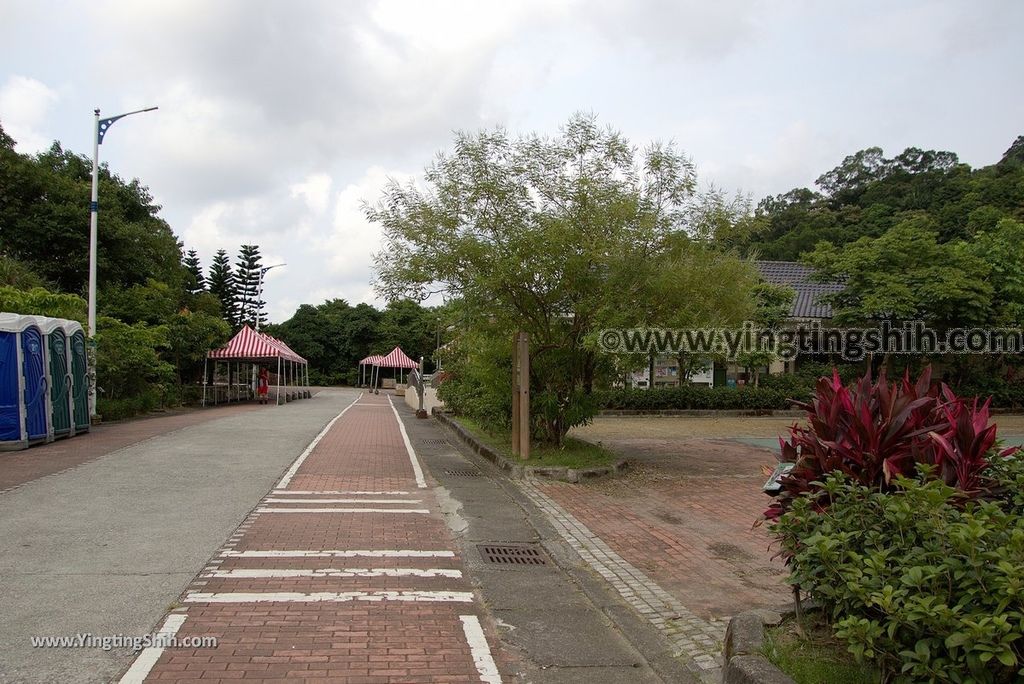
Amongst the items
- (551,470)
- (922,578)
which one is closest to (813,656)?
(922,578)

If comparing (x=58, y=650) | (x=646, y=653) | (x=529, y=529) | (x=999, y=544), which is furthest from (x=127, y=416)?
(x=999, y=544)

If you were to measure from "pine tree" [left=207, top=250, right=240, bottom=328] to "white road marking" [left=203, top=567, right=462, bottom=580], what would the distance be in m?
57.1

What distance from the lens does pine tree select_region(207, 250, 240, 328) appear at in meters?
59.5

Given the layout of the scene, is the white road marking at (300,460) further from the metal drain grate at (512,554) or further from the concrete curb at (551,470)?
the metal drain grate at (512,554)

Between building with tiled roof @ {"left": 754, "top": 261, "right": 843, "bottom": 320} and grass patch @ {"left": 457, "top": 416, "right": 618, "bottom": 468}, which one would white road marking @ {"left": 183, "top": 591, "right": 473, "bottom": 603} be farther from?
building with tiled roof @ {"left": 754, "top": 261, "right": 843, "bottom": 320}

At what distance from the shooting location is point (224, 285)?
5981 cm

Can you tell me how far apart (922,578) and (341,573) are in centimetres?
425

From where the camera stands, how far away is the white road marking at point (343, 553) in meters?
6.21

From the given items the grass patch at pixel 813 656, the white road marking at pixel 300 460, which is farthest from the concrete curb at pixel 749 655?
the white road marking at pixel 300 460

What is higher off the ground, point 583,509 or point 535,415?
point 535,415

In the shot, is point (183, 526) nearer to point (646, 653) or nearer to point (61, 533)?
point (61, 533)

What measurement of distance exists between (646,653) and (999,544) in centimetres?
218

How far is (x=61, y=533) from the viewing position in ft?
21.9

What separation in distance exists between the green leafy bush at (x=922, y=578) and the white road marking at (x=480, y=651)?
1.67 meters
